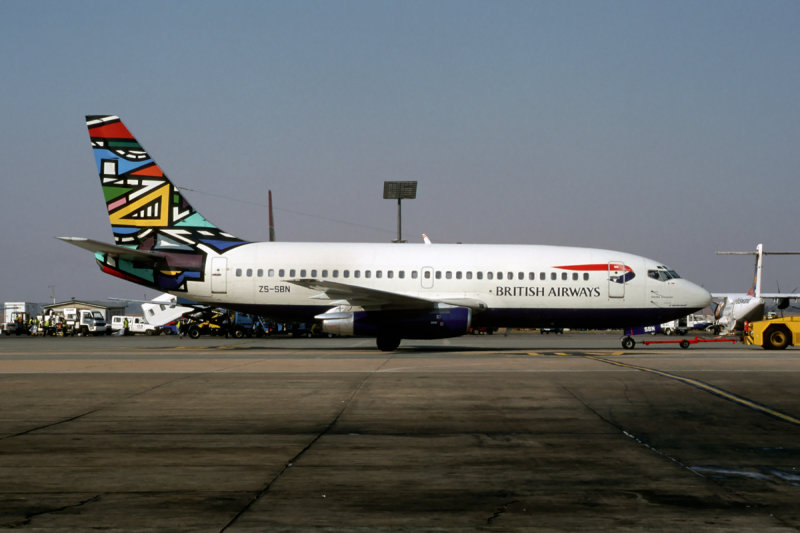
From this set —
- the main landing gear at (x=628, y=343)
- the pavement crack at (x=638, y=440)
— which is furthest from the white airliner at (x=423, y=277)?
the pavement crack at (x=638, y=440)

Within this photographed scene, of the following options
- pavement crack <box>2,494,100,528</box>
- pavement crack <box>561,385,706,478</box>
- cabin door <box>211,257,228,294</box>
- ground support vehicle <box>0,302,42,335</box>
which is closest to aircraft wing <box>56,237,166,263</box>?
cabin door <box>211,257,228,294</box>

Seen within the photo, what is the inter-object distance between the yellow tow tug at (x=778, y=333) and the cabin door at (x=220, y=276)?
75.0ft

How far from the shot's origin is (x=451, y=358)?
24500mm

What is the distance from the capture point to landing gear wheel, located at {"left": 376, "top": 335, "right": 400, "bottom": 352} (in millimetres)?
29016

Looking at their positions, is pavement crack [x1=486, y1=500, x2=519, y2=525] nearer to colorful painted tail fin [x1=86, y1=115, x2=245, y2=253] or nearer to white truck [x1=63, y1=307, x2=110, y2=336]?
colorful painted tail fin [x1=86, y1=115, x2=245, y2=253]

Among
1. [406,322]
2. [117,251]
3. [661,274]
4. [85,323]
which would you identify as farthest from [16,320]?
[661,274]

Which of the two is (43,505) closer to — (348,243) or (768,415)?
(768,415)

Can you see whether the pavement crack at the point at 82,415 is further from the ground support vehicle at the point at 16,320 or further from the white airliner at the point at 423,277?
the ground support vehicle at the point at 16,320

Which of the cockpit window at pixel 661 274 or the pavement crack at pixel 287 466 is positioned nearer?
the pavement crack at pixel 287 466

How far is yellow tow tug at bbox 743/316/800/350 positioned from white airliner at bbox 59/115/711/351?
3.26 m

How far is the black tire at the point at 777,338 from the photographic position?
31047 millimetres

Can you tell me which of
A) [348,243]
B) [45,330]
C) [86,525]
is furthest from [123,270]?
[45,330]

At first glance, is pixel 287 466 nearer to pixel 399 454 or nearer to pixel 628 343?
pixel 399 454

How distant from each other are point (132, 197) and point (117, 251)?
315cm
